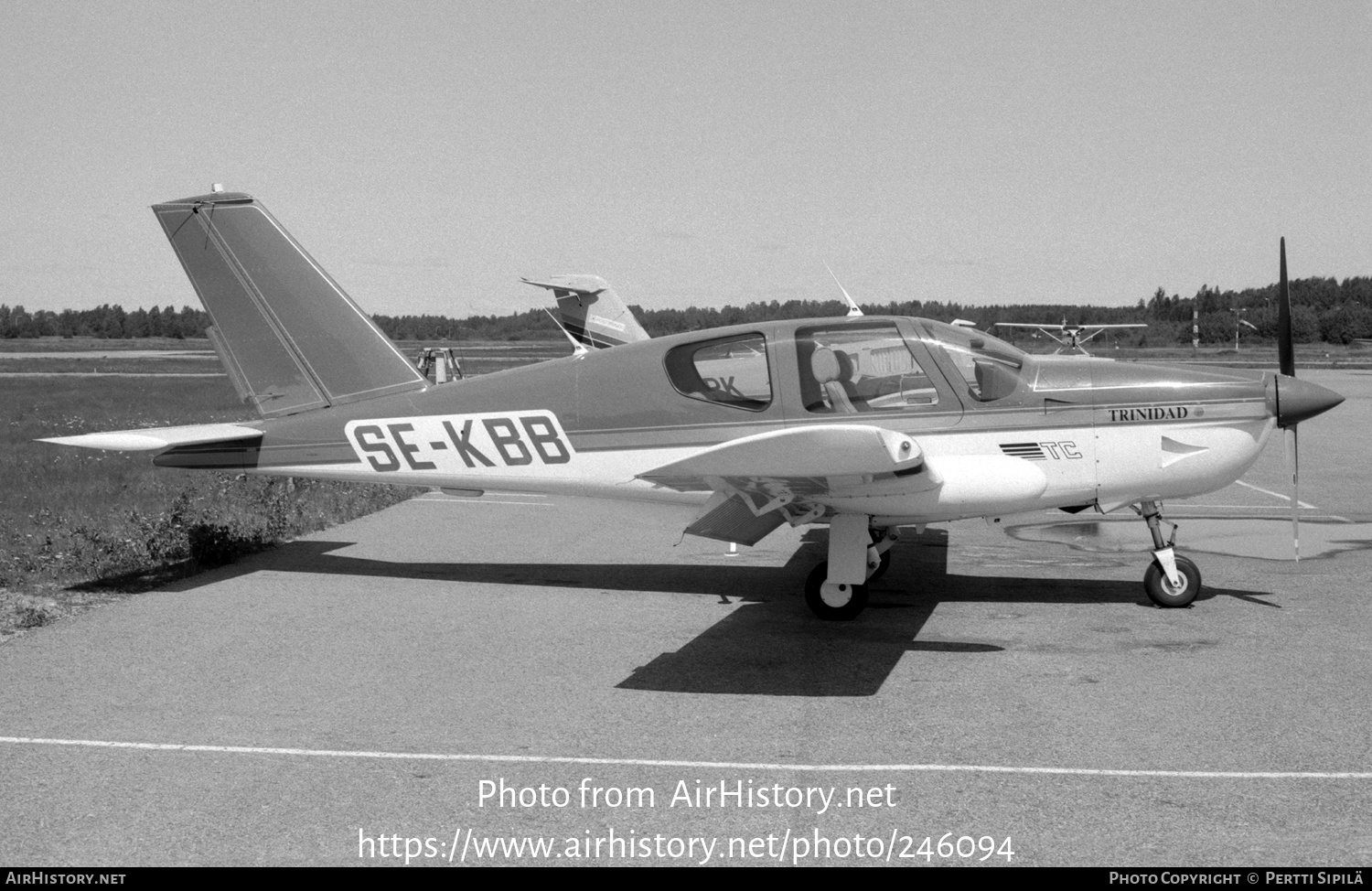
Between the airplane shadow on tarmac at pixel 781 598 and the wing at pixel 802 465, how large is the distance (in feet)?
3.07

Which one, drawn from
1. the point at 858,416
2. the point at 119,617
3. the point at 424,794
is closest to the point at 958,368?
the point at 858,416

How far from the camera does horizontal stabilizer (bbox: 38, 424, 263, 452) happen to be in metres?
8.53

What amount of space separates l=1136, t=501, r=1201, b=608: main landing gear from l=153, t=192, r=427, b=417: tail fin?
5828 mm

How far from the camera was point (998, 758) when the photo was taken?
5.25 meters

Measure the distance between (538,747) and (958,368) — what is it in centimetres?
419

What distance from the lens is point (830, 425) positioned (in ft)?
24.1

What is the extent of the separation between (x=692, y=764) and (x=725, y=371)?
3.74 m

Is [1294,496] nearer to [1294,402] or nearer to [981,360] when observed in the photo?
[1294,402]

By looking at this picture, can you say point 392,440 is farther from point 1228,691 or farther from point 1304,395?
point 1304,395

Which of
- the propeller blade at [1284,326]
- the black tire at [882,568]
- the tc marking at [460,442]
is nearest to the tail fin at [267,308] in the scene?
the tc marking at [460,442]

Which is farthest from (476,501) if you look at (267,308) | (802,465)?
(802,465)

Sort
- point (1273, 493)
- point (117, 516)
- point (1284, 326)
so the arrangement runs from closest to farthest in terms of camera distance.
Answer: point (1284, 326)
point (117, 516)
point (1273, 493)

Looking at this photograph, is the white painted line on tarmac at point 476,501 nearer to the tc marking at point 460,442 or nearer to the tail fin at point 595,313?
the tc marking at point 460,442

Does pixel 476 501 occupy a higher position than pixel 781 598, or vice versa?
pixel 476 501
